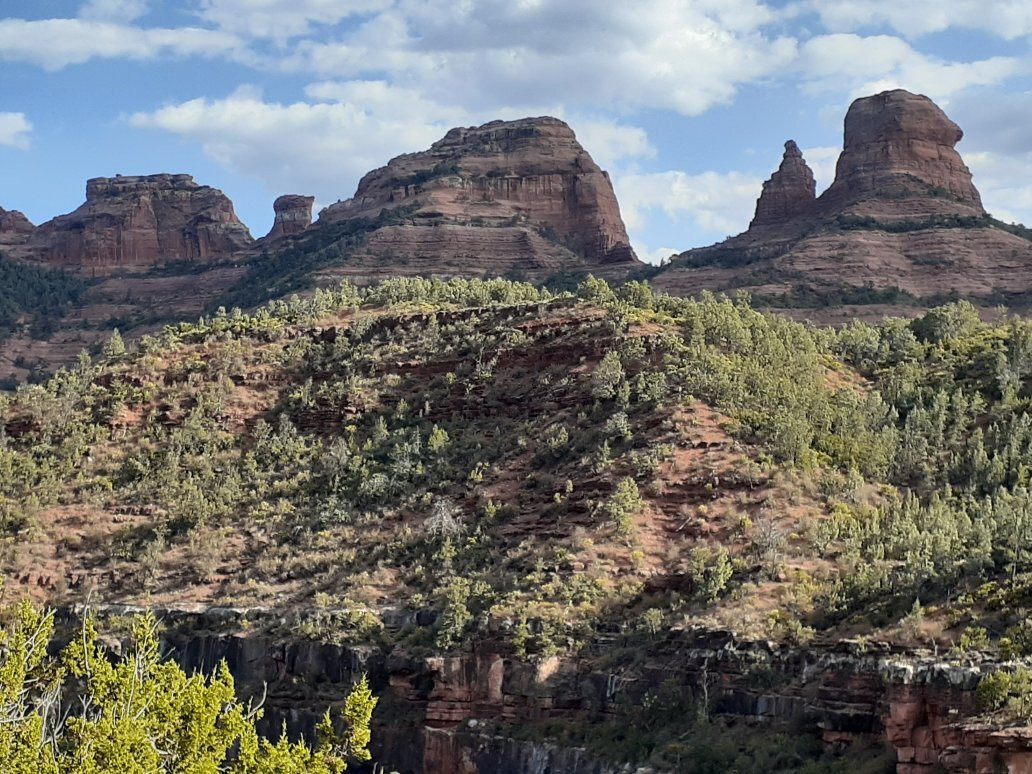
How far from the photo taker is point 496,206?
13400 centimetres

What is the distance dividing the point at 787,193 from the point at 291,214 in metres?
61.5

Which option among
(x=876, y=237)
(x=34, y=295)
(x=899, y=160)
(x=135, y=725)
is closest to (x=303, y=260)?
(x=34, y=295)

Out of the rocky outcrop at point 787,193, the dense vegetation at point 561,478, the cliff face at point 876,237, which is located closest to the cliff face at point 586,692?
the dense vegetation at point 561,478

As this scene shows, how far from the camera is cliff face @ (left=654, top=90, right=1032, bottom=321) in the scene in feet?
338

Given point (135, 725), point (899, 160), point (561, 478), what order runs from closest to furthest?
1. point (135, 725)
2. point (561, 478)
3. point (899, 160)

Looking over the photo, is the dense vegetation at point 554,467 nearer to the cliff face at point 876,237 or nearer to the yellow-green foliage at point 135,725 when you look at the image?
the yellow-green foliage at point 135,725

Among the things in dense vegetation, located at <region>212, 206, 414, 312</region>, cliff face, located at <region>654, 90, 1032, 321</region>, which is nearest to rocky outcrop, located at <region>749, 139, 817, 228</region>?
cliff face, located at <region>654, 90, 1032, 321</region>

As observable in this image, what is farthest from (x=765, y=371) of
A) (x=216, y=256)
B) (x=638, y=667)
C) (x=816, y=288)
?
(x=216, y=256)

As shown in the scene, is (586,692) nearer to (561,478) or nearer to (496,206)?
(561,478)

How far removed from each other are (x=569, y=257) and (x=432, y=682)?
91228mm

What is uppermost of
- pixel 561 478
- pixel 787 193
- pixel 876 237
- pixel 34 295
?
pixel 787 193

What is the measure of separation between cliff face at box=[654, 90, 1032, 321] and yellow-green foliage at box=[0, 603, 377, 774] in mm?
79435

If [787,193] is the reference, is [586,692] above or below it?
below

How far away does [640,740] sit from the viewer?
116 feet
